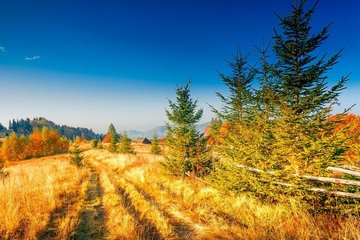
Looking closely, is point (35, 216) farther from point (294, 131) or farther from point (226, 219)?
point (294, 131)

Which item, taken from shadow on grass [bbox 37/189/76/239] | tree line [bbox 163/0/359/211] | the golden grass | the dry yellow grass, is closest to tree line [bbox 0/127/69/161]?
the golden grass

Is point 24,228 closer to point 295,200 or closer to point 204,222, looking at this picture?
point 204,222

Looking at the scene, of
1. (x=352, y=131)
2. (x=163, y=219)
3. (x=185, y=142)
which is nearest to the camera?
(x=163, y=219)

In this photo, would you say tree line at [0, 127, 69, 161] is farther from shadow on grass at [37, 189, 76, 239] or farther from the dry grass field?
the dry grass field

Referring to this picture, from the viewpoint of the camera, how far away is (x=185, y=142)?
34.9 ft

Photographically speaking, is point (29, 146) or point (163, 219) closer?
point (163, 219)

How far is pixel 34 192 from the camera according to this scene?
7.47 meters

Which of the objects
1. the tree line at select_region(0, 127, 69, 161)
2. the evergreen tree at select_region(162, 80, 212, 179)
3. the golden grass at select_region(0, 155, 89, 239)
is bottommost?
the tree line at select_region(0, 127, 69, 161)

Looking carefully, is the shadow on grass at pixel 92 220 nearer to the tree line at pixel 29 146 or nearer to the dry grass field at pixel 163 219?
the dry grass field at pixel 163 219

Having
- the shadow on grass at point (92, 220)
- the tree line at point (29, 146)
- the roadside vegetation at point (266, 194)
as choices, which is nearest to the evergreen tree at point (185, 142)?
the roadside vegetation at point (266, 194)

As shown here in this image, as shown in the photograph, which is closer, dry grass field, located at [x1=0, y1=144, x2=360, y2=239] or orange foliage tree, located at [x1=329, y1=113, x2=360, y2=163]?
dry grass field, located at [x1=0, y1=144, x2=360, y2=239]

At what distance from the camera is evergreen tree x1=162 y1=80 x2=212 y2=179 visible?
416 inches

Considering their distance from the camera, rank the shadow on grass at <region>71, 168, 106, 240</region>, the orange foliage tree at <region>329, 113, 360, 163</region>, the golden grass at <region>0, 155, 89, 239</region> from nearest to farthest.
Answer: the golden grass at <region>0, 155, 89, 239</region> → the shadow on grass at <region>71, 168, 106, 240</region> → the orange foliage tree at <region>329, 113, 360, 163</region>

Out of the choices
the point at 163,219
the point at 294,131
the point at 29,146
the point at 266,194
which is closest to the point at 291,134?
the point at 294,131
